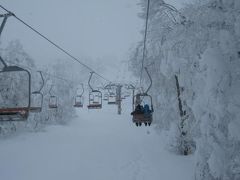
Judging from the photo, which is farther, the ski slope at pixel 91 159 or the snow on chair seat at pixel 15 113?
the ski slope at pixel 91 159

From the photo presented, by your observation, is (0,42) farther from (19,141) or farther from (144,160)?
(144,160)

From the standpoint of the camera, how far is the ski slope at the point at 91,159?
57.9ft

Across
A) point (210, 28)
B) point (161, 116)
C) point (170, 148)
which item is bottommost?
point (170, 148)

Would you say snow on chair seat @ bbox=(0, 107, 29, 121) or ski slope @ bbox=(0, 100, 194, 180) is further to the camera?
ski slope @ bbox=(0, 100, 194, 180)

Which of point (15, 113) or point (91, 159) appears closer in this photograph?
point (15, 113)

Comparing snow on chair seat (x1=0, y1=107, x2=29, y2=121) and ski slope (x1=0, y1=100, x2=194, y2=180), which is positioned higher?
snow on chair seat (x1=0, y1=107, x2=29, y2=121)

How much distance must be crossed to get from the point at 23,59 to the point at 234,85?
30496 millimetres

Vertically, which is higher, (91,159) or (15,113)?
(15,113)

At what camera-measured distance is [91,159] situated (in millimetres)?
22109

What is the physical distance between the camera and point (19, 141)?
99.9 ft

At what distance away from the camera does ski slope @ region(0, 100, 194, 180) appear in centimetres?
1766

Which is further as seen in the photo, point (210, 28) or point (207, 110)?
point (210, 28)

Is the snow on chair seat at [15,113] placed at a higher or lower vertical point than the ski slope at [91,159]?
higher

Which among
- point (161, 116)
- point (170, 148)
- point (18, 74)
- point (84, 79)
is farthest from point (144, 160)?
point (84, 79)
